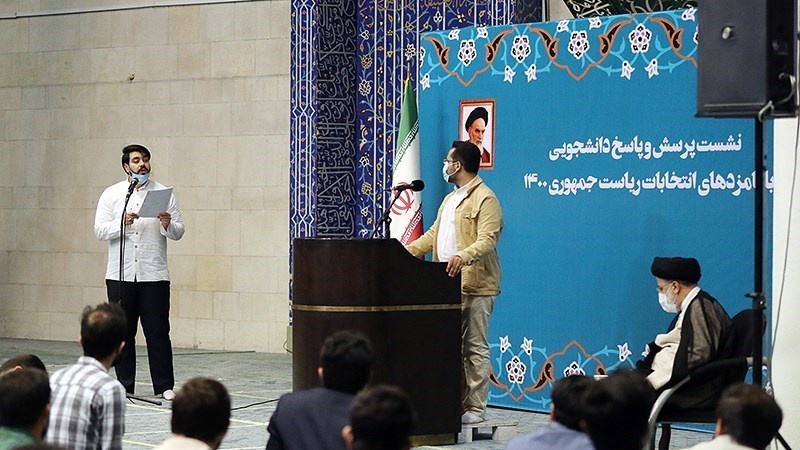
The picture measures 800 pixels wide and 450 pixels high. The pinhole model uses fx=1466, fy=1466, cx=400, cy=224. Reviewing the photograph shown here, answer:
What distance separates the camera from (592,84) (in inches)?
301

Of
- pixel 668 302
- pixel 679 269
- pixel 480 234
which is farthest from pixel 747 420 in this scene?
pixel 480 234

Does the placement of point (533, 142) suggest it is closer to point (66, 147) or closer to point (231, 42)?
point (231, 42)

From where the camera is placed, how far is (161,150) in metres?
11.6

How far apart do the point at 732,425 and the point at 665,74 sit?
404 centimetres

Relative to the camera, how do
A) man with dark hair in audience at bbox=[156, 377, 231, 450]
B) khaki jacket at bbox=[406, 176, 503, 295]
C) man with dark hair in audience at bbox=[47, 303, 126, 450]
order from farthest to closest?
khaki jacket at bbox=[406, 176, 503, 295] < man with dark hair in audience at bbox=[47, 303, 126, 450] < man with dark hair in audience at bbox=[156, 377, 231, 450]

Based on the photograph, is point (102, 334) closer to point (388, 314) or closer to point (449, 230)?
point (388, 314)

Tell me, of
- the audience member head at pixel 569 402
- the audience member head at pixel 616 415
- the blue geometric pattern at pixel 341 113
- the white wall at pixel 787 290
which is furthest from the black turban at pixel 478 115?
the audience member head at pixel 616 415

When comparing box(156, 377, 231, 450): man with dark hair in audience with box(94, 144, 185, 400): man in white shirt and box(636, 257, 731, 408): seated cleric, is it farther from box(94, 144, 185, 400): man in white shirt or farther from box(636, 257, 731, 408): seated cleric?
box(94, 144, 185, 400): man in white shirt

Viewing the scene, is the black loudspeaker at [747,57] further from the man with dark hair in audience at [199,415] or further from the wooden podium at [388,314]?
the man with dark hair in audience at [199,415]

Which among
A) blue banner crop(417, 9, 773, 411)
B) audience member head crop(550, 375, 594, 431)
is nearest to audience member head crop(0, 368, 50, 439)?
audience member head crop(550, 375, 594, 431)

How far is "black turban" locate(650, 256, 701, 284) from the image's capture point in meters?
5.97

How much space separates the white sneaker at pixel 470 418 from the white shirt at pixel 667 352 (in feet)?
3.90

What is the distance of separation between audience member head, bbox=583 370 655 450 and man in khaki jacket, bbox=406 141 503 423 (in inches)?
135

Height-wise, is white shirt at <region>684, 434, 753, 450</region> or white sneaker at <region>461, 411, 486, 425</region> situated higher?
white shirt at <region>684, 434, 753, 450</region>
